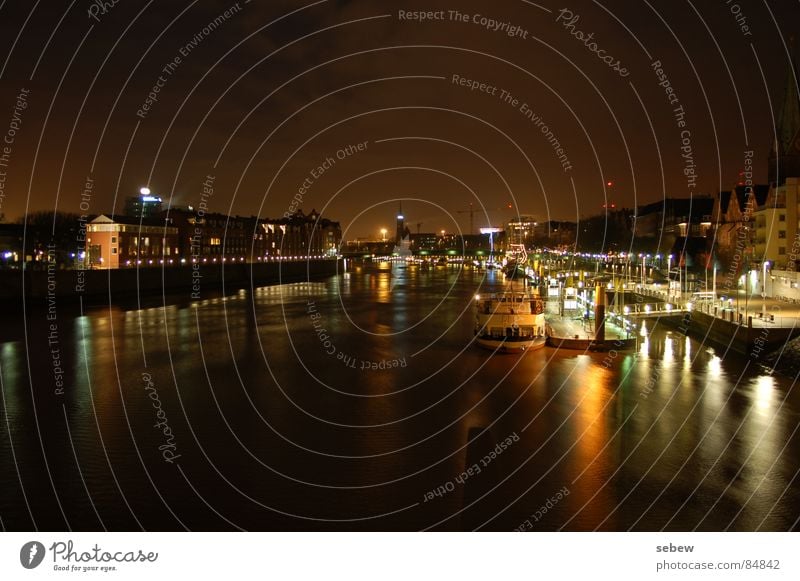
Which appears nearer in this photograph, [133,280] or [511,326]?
[511,326]

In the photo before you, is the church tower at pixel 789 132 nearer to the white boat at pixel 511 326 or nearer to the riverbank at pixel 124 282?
the white boat at pixel 511 326

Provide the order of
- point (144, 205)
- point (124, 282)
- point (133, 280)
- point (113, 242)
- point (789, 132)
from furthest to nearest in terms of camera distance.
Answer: point (144, 205), point (113, 242), point (133, 280), point (124, 282), point (789, 132)

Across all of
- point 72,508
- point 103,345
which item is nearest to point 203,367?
A: point 103,345

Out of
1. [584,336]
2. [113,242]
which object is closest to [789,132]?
[584,336]

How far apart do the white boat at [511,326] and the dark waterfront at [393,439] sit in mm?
697

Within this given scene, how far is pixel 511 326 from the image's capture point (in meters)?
20.3

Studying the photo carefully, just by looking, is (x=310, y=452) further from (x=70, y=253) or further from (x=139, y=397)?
(x=70, y=253)

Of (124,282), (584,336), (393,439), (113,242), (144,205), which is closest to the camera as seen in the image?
(393,439)

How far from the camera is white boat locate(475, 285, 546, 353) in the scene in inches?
789

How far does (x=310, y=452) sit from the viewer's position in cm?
977

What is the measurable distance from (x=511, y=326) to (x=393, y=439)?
10512mm

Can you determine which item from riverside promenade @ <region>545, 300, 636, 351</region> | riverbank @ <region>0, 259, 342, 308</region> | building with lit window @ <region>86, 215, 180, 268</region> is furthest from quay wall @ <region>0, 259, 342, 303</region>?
riverside promenade @ <region>545, 300, 636, 351</region>

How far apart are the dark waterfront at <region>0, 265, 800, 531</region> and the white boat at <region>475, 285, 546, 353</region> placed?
2.29 feet

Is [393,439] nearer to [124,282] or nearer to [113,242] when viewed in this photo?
[124,282]
